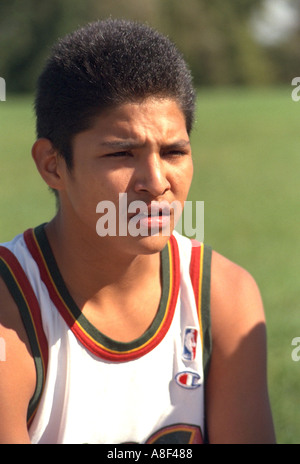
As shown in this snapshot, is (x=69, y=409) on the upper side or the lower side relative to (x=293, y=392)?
lower

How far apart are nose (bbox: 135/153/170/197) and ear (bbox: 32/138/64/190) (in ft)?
1.13

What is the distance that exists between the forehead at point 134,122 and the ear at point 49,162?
0.23 metres

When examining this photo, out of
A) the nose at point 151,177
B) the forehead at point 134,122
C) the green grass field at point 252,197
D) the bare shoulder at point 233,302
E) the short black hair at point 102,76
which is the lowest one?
the bare shoulder at point 233,302

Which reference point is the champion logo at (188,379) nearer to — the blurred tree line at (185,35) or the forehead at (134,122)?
the forehead at (134,122)

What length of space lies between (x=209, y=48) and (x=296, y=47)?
11323 mm

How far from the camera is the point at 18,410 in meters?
2.63

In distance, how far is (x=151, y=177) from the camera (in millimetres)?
2600

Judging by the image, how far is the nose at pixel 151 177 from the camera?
260 cm

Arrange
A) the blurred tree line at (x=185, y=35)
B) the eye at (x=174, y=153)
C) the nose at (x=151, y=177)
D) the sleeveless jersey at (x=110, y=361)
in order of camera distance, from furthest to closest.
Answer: the blurred tree line at (x=185, y=35)
the sleeveless jersey at (x=110, y=361)
the eye at (x=174, y=153)
the nose at (x=151, y=177)

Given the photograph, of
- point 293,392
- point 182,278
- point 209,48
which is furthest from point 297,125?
point 209,48

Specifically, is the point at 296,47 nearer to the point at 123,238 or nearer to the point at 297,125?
the point at 297,125

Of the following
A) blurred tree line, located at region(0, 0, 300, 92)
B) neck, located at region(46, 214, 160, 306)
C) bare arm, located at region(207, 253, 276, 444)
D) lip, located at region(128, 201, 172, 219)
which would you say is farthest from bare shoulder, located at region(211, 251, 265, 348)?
blurred tree line, located at region(0, 0, 300, 92)

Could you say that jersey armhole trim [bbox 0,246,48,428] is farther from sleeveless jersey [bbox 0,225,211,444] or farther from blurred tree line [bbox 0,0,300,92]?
blurred tree line [bbox 0,0,300,92]

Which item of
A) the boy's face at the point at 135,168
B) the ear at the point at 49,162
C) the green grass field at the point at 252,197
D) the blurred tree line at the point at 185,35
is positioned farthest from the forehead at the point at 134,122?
the blurred tree line at the point at 185,35
